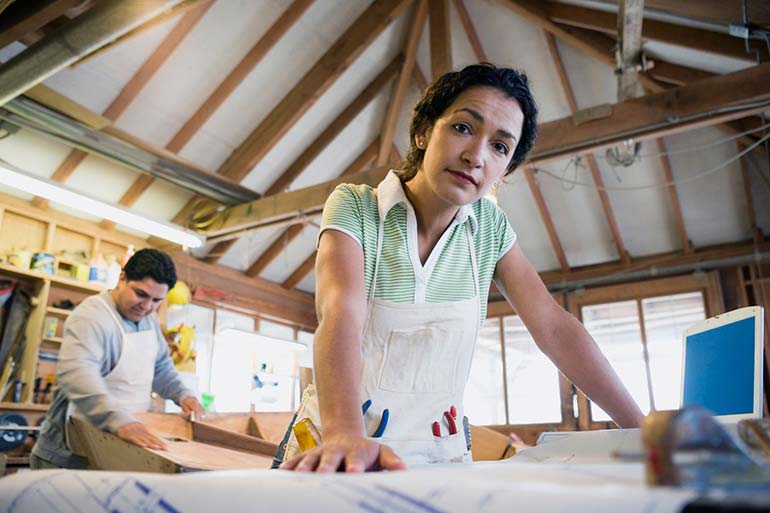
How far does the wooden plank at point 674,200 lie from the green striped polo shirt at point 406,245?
5.43m

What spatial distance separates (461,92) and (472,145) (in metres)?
0.15

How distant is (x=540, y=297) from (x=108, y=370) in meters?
1.90

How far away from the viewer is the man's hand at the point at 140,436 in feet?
5.92

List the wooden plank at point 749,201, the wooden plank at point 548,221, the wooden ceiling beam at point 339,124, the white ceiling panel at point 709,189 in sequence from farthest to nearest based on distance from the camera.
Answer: the wooden plank at point 548,221
the wooden ceiling beam at point 339,124
the wooden plank at point 749,201
the white ceiling panel at point 709,189

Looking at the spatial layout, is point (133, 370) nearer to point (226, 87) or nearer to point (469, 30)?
point (226, 87)

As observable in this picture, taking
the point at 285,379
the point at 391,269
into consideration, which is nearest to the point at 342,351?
the point at 391,269

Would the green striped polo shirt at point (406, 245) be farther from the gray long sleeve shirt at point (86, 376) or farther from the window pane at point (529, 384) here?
the window pane at point (529, 384)

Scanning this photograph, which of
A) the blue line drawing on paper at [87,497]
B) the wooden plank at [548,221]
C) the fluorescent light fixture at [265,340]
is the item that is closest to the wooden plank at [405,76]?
the wooden plank at [548,221]

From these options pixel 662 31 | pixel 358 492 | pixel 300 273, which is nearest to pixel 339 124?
pixel 300 273

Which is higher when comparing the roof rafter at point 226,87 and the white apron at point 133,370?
the roof rafter at point 226,87

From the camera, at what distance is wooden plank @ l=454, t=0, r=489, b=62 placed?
592 centimetres

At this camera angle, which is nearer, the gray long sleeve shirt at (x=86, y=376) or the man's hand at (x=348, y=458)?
the man's hand at (x=348, y=458)

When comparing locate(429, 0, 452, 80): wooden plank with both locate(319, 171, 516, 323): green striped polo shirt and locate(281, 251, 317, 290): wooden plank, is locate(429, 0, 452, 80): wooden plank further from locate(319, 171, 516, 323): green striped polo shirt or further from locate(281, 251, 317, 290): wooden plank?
locate(319, 171, 516, 323): green striped polo shirt

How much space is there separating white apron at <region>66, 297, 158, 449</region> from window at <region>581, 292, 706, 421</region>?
6.24 m
